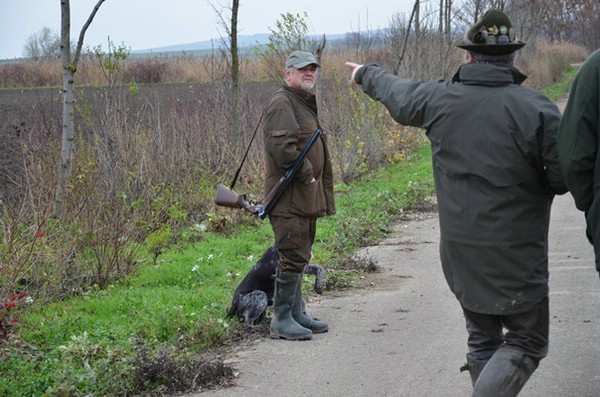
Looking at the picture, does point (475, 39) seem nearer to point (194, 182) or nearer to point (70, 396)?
point (70, 396)

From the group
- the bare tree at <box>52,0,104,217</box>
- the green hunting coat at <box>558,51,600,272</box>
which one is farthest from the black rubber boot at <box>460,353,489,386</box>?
the bare tree at <box>52,0,104,217</box>

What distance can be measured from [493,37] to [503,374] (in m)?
1.62

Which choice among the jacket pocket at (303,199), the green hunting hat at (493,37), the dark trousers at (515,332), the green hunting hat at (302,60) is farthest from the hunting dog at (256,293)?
the green hunting hat at (493,37)

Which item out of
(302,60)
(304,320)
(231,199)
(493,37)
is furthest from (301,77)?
(493,37)

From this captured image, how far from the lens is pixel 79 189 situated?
976 cm

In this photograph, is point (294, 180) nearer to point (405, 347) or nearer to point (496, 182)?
point (405, 347)

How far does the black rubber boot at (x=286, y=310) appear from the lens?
6.86 m

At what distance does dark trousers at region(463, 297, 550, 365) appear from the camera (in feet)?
14.6

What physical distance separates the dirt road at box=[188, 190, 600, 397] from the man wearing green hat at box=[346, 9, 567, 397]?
1220 millimetres

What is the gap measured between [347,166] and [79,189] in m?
7.05

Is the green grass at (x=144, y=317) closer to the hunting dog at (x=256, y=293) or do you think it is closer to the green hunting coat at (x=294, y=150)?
the hunting dog at (x=256, y=293)

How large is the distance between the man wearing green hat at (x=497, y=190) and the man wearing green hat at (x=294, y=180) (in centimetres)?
219

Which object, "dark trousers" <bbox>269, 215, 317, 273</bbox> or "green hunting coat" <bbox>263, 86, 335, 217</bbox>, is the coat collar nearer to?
"green hunting coat" <bbox>263, 86, 335, 217</bbox>

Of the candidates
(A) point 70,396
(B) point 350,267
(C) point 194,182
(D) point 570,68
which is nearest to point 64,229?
(B) point 350,267
